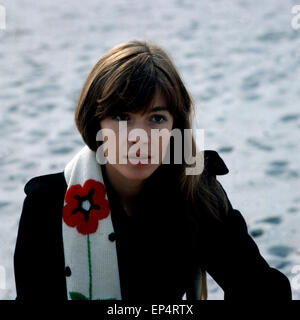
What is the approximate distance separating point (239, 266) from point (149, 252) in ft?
0.99

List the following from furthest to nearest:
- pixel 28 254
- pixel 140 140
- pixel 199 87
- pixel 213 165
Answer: pixel 199 87 → pixel 213 165 → pixel 28 254 → pixel 140 140

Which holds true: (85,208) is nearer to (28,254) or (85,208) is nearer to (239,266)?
(28,254)

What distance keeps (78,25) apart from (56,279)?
17.0 feet

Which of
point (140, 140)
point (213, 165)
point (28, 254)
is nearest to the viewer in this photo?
point (140, 140)

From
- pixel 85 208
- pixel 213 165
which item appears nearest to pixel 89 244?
pixel 85 208

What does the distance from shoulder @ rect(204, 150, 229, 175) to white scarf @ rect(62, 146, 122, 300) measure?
39 centimetres

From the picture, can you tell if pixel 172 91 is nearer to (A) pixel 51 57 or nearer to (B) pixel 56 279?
(B) pixel 56 279

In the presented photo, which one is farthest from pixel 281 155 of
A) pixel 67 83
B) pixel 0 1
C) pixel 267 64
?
pixel 0 1

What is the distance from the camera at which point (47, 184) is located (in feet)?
6.86

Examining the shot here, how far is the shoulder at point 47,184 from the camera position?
6.78 feet

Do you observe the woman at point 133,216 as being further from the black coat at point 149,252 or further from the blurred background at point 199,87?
the blurred background at point 199,87

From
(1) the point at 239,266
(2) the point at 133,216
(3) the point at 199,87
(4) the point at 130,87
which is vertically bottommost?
(1) the point at 239,266

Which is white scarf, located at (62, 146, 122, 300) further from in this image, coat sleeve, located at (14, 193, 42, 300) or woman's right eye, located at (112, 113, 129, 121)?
woman's right eye, located at (112, 113, 129, 121)

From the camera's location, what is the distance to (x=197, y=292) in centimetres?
216
